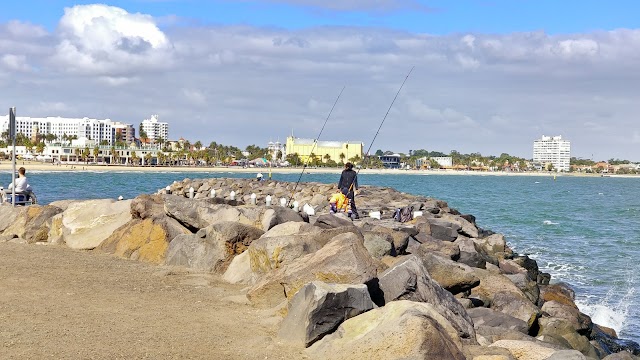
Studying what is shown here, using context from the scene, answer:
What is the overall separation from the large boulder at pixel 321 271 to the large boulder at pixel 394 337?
90 cm

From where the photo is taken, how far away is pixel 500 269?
14688mm

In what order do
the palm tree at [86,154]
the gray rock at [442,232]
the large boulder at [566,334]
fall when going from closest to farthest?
the large boulder at [566,334], the gray rock at [442,232], the palm tree at [86,154]

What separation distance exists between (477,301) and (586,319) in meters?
2.23

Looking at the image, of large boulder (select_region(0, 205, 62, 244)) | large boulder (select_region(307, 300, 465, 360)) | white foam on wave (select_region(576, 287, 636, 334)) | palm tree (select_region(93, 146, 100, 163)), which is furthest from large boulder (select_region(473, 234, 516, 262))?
palm tree (select_region(93, 146, 100, 163))

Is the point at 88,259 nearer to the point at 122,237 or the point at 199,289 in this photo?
the point at 122,237

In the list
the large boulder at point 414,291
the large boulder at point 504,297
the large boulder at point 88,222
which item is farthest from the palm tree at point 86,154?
the large boulder at point 414,291

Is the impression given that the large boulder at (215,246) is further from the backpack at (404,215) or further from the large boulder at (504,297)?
the backpack at (404,215)

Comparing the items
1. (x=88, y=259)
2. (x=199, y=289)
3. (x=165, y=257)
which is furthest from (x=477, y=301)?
(x=88, y=259)

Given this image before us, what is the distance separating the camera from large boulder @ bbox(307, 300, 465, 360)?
6.11 m

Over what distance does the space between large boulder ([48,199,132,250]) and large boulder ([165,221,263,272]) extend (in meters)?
2.44

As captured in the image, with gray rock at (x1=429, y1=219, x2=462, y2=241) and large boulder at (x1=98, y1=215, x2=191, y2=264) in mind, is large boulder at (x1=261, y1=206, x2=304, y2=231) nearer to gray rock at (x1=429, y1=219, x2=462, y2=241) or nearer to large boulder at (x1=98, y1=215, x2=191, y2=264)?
large boulder at (x1=98, y1=215, x2=191, y2=264)

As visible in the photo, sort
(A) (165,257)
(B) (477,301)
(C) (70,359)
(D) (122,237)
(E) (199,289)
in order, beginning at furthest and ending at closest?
(D) (122,237) → (A) (165,257) → (B) (477,301) → (E) (199,289) → (C) (70,359)

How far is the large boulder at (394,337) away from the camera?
20.0ft

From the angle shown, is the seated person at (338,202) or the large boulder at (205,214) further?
the seated person at (338,202)
